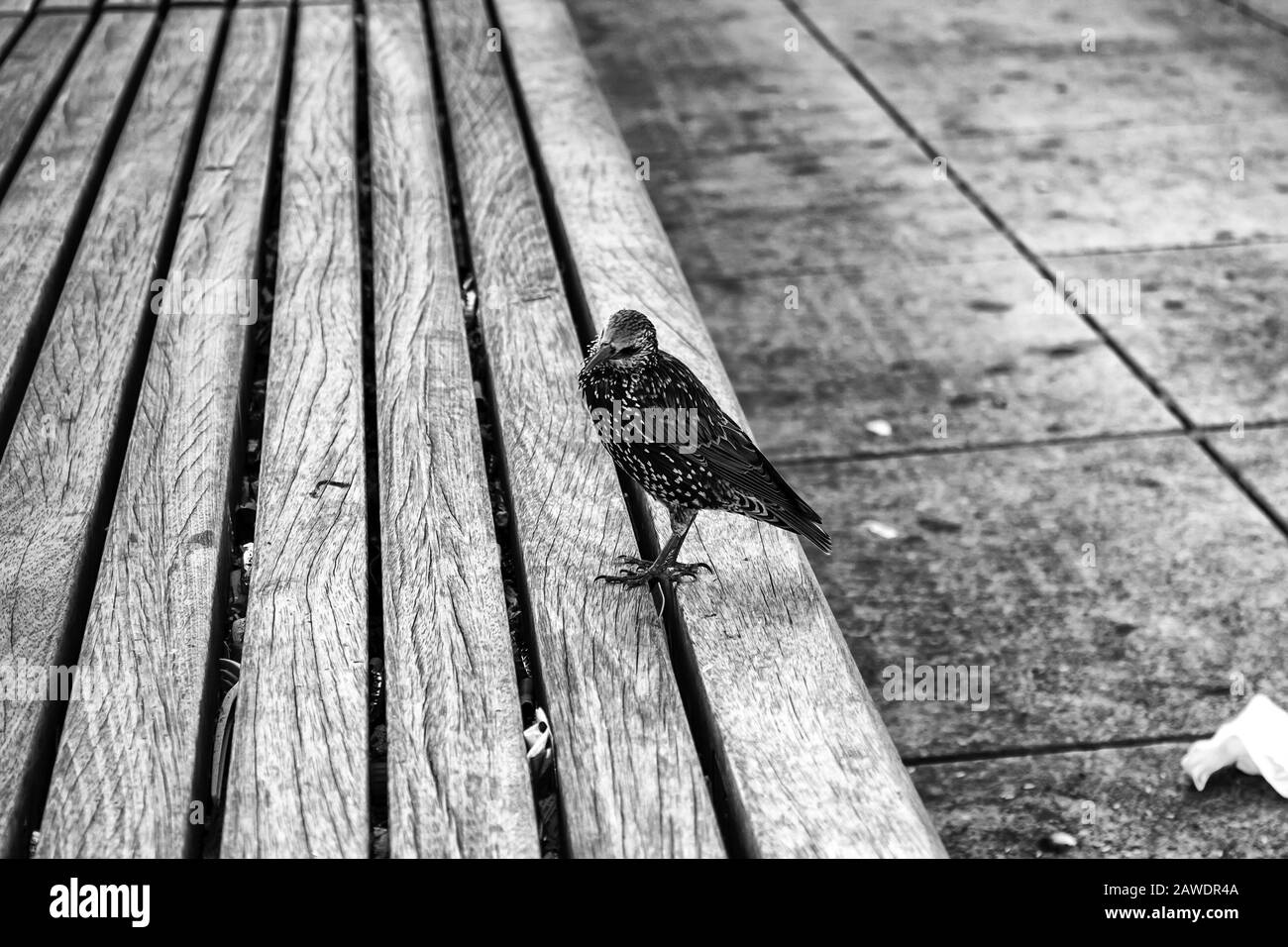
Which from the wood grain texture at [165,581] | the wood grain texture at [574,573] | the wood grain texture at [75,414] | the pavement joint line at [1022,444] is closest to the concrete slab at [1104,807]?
the wood grain texture at [574,573]

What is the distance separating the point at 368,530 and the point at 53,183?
2005mm

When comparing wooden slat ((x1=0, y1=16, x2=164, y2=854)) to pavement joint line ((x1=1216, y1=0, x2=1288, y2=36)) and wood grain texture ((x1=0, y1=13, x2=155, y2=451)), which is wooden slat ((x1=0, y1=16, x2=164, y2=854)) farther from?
pavement joint line ((x1=1216, y1=0, x2=1288, y2=36))

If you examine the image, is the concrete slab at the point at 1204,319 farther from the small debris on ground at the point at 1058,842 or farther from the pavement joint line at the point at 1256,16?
the pavement joint line at the point at 1256,16

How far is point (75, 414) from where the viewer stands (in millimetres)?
3061

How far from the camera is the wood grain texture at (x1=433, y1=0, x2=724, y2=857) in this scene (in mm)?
2111

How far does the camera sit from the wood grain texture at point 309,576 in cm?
209

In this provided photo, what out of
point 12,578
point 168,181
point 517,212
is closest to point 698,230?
point 517,212

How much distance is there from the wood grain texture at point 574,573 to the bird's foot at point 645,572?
30mm

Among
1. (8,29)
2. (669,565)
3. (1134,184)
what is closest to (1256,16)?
(1134,184)

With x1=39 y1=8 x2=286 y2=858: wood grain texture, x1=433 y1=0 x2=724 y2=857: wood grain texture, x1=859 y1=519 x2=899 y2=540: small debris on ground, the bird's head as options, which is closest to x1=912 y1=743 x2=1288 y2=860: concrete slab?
x1=859 y1=519 x2=899 y2=540: small debris on ground

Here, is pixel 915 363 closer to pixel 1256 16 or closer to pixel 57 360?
pixel 57 360

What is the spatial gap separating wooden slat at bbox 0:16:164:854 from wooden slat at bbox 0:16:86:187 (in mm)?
68

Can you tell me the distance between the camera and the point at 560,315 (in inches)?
145
